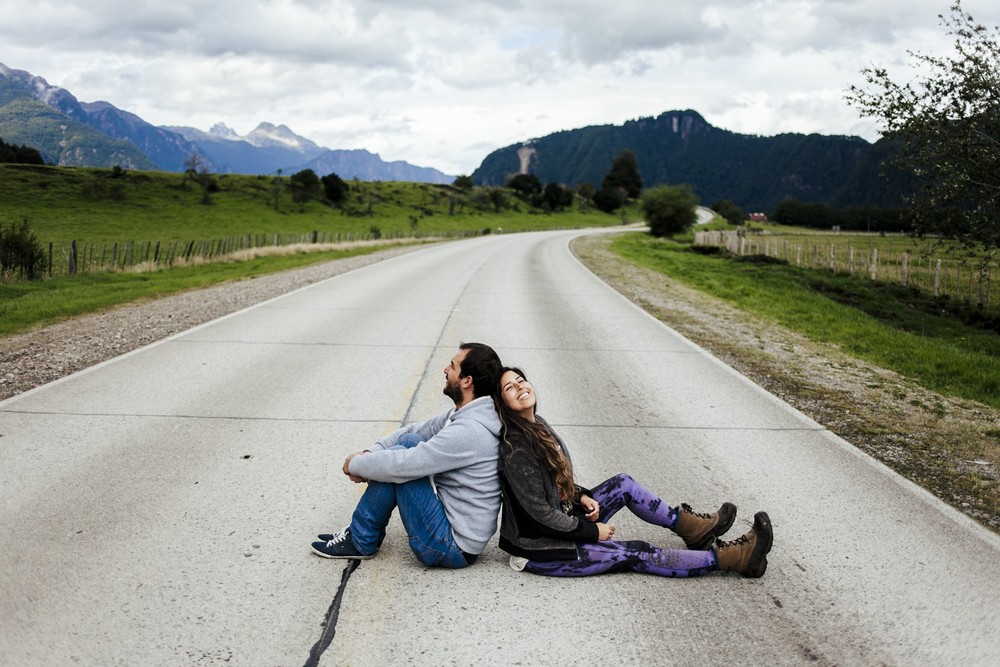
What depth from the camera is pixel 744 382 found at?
949 centimetres

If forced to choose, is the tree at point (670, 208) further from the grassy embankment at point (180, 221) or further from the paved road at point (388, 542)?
the paved road at point (388, 542)

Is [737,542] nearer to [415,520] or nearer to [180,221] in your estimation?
[415,520]

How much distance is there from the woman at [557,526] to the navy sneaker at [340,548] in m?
0.86

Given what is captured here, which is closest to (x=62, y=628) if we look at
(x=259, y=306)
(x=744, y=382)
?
(x=744, y=382)

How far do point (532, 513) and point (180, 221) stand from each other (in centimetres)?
7615

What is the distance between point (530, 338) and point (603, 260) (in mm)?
22521

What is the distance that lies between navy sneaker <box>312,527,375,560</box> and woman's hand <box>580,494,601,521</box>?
1.31 metres

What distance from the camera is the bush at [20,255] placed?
22141 millimetres

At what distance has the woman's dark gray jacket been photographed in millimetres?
4086

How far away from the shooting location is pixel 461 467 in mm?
4125

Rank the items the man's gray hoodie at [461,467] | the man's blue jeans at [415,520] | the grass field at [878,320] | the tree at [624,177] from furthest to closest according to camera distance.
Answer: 1. the tree at [624,177]
2. the grass field at [878,320]
3. the man's blue jeans at [415,520]
4. the man's gray hoodie at [461,467]

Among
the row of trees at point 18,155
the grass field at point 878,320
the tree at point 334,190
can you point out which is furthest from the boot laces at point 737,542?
the row of trees at point 18,155

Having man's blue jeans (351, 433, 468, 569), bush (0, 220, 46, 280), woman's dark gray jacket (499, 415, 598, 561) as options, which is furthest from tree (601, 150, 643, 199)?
man's blue jeans (351, 433, 468, 569)

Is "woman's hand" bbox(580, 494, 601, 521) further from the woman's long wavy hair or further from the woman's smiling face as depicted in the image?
the woman's smiling face
